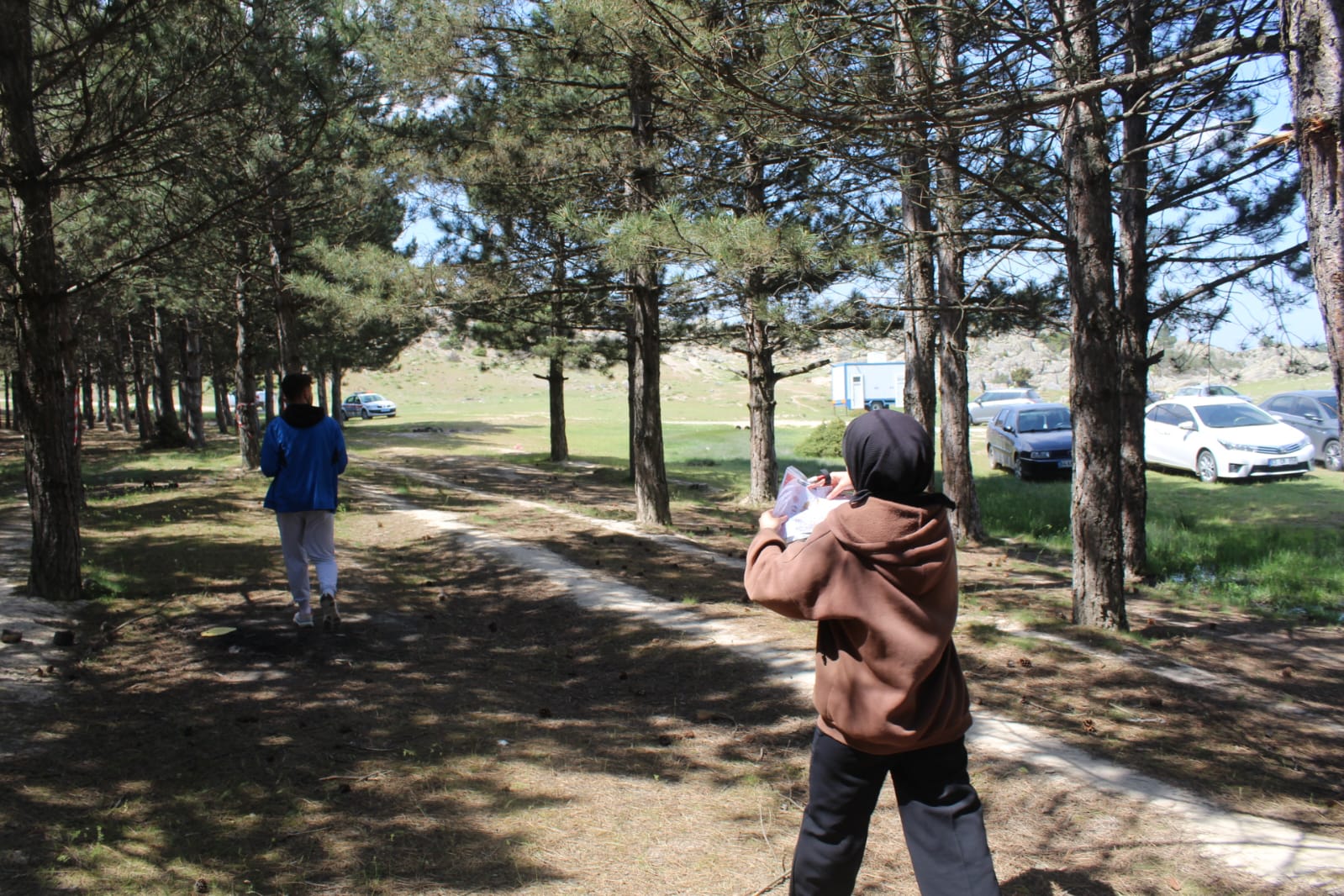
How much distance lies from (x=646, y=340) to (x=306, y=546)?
654 centimetres

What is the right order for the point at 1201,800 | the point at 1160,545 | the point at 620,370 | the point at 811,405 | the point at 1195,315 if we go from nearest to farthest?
the point at 1201,800, the point at 1195,315, the point at 1160,545, the point at 811,405, the point at 620,370

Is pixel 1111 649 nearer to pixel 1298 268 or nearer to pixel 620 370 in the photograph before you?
pixel 1298 268

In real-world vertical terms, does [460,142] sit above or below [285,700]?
above

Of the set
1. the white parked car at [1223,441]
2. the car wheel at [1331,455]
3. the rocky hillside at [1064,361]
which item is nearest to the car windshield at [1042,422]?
the white parked car at [1223,441]

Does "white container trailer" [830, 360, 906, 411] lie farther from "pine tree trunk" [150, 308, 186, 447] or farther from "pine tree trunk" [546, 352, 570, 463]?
"pine tree trunk" [150, 308, 186, 447]

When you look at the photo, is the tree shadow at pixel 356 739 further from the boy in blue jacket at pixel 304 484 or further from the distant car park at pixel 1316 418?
the distant car park at pixel 1316 418

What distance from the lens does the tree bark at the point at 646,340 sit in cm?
1164

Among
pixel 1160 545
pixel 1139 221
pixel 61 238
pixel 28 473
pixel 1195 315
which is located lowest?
pixel 1160 545

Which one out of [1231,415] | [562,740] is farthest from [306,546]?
[1231,415]

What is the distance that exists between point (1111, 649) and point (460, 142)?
1009 cm

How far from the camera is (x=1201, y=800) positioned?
13.6ft

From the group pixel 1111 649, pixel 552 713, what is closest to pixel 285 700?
pixel 552 713

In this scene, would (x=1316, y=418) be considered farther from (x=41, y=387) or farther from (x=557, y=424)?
(x=41, y=387)

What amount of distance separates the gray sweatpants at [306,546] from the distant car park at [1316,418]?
18888 millimetres
